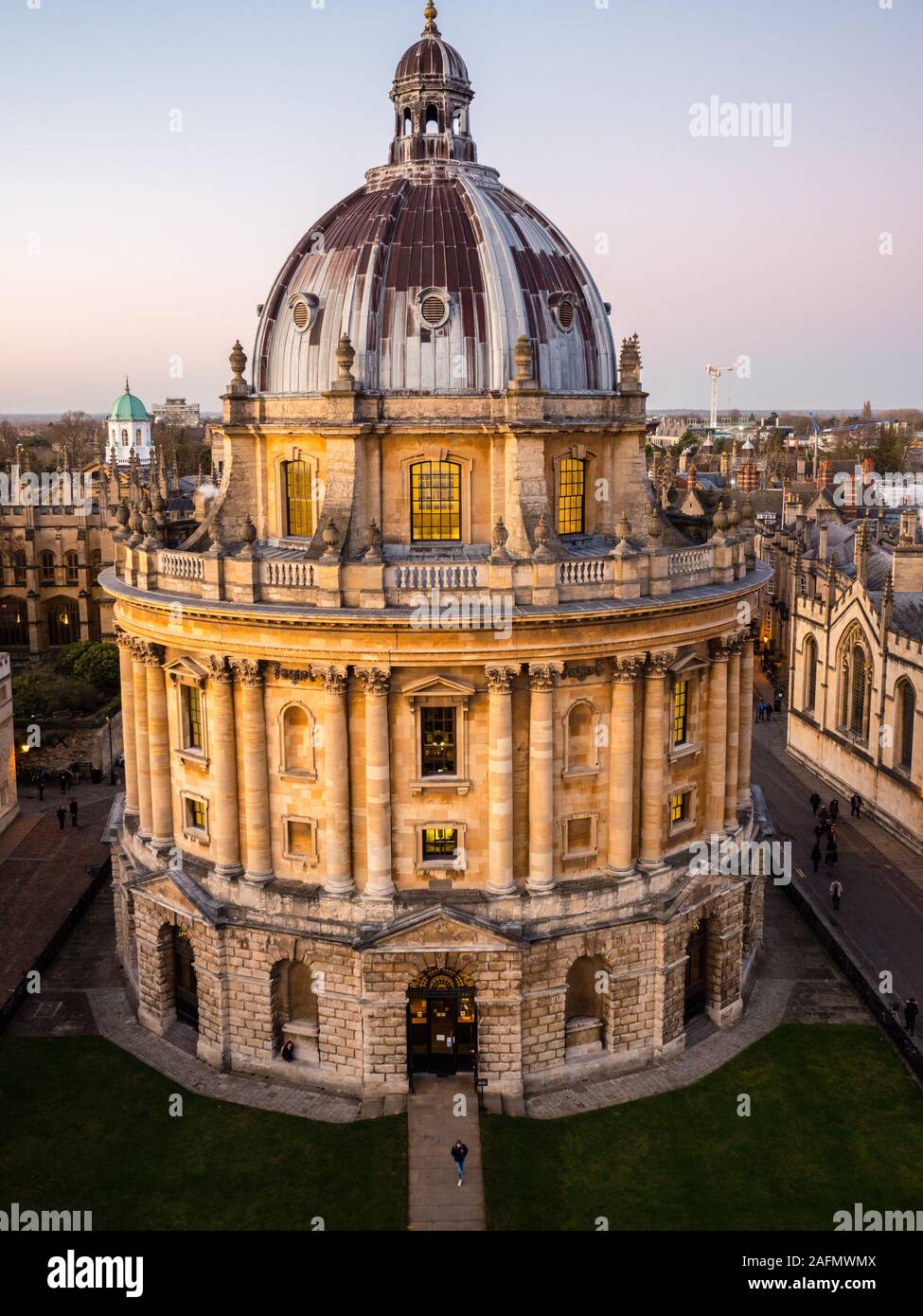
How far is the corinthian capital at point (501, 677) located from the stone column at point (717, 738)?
885 centimetres

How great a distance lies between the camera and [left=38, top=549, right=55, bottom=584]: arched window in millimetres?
102000

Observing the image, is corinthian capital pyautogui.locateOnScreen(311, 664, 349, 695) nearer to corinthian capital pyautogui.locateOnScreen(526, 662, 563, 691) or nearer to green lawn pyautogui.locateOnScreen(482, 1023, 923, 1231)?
corinthian capital pyautogui.locateOnScreen(526, 662, 563, 691)

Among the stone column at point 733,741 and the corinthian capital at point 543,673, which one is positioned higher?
the corinthian capital at point 543,673

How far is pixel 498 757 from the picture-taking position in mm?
34406

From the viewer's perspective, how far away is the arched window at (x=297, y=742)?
36000mm

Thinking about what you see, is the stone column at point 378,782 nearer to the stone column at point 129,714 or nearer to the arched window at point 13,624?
the stone column at point 129,714

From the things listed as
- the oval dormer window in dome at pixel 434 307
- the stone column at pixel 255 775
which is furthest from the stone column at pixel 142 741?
the oval dormer window in dome at pixel 434 307

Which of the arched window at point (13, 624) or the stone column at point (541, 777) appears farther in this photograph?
the arched window at point (13, 624)

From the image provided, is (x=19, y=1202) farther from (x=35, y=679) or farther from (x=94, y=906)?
(x=35, y=679)

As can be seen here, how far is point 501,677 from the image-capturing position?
33781 mm

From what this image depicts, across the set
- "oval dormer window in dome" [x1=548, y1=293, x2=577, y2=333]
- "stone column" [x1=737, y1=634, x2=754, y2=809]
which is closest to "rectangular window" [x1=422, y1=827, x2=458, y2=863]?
"stone column" [x1=737, y1=634, x2=754, y2=809]

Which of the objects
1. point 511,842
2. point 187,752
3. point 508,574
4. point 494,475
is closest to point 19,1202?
point 187,752

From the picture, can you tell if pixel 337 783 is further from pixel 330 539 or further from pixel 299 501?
pixel 299 501
